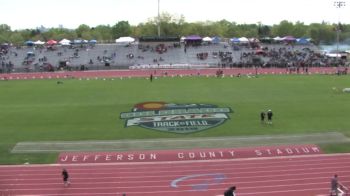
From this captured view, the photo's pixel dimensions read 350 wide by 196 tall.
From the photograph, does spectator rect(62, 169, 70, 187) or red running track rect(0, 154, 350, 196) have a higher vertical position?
spectator rect(62, 169, 70, 187)

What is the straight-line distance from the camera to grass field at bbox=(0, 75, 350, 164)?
33750 millimetres

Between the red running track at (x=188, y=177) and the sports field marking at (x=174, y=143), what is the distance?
10.4ft

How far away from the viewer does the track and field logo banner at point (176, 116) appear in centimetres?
3544

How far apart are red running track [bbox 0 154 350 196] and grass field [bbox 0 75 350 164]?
271 cm

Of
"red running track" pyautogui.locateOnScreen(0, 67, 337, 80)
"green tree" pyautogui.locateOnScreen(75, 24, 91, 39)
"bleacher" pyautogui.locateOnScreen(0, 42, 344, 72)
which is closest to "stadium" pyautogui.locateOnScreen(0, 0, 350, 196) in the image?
"red running track" pyautogui.locateOnScreen(0, 67, 337, 80)

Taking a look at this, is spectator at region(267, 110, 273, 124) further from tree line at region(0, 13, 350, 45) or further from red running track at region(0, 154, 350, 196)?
tree line at region(0, 13, 350, 45)

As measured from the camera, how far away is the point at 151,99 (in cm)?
4581

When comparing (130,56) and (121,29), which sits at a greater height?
(121,29)

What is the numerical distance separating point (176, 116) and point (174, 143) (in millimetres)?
6906

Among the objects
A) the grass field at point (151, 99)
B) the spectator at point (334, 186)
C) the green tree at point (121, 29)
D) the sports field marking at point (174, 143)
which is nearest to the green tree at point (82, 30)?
the green tree at point (121, 29)

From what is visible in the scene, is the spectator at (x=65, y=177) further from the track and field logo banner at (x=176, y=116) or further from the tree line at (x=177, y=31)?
the tree line at (x=177, y=31)

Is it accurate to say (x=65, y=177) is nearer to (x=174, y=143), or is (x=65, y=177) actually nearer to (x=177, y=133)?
(x=174, y=143)

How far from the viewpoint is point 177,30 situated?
144250 millimetres

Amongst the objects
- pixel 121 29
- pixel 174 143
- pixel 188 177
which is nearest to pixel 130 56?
pixel 174 143
